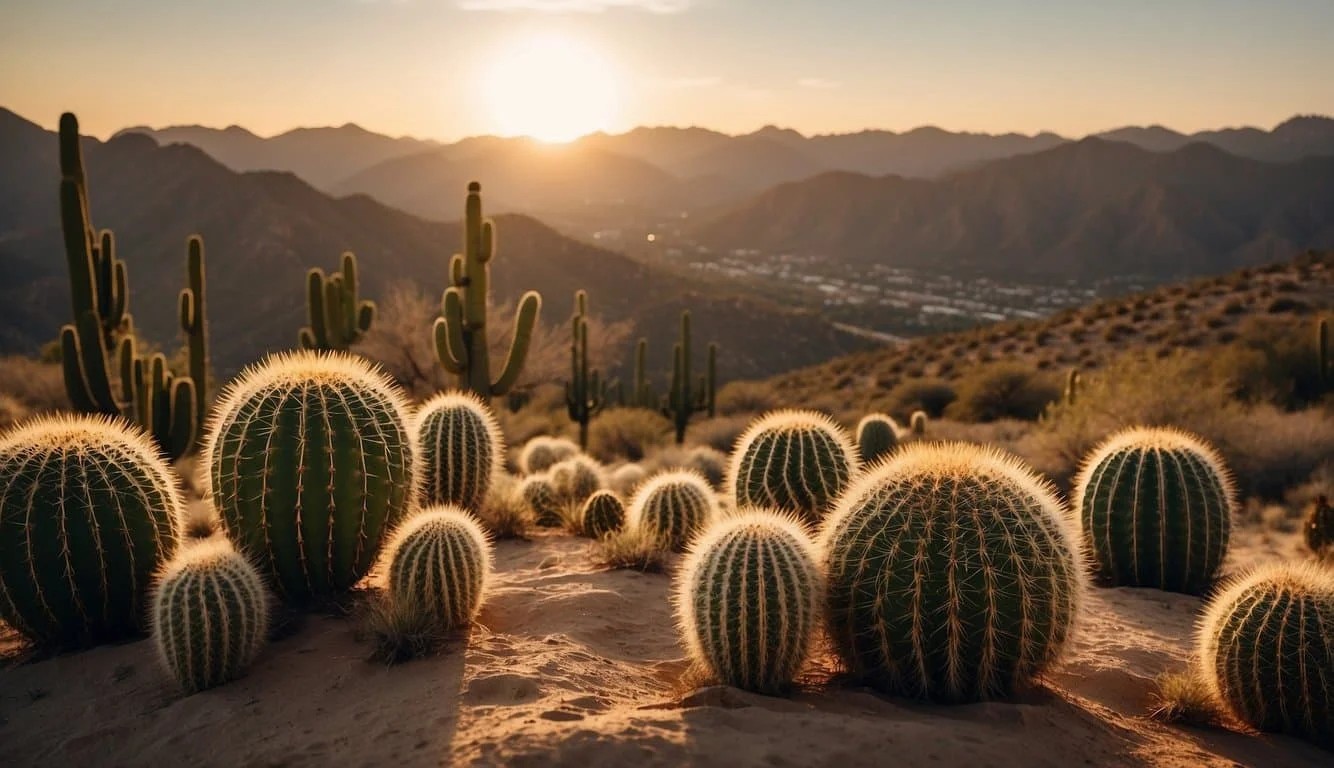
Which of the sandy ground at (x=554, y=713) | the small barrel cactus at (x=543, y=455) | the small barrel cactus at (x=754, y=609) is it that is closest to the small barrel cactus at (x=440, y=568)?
the sandy ground at (x=554, y=713)

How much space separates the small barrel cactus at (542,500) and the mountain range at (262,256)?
35918mm

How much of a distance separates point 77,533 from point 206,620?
127 cm

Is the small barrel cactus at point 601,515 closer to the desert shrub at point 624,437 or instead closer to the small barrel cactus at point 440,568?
the small barrel cactus at point 440,568

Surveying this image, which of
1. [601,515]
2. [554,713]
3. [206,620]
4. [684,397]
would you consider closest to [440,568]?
[206,620]

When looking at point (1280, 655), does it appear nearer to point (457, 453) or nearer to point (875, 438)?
point (457, 453)

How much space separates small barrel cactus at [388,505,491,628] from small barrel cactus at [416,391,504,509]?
2.51 m

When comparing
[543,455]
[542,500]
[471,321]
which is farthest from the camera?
[471,321]

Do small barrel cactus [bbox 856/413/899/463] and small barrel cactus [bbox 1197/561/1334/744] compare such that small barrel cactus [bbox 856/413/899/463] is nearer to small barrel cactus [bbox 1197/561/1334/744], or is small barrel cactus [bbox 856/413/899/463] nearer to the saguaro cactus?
small barrel cactus [bbox 1197/561/1334/744]

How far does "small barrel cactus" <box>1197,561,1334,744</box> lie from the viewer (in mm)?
5125

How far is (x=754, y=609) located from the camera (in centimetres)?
499

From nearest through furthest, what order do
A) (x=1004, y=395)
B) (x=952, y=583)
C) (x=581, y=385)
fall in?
(x=952, y=583), (x=581, y=385), (x=1004, y=395)

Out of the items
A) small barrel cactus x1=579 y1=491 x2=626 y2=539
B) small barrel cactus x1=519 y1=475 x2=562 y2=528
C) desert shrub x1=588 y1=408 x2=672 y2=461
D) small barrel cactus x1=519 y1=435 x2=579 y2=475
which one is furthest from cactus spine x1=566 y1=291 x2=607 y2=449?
small barrel cactus x1=579 y1=491 x2=626 y2=539

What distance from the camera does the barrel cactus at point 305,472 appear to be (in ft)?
20.2

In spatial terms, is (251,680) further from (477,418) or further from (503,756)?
(477,418)
